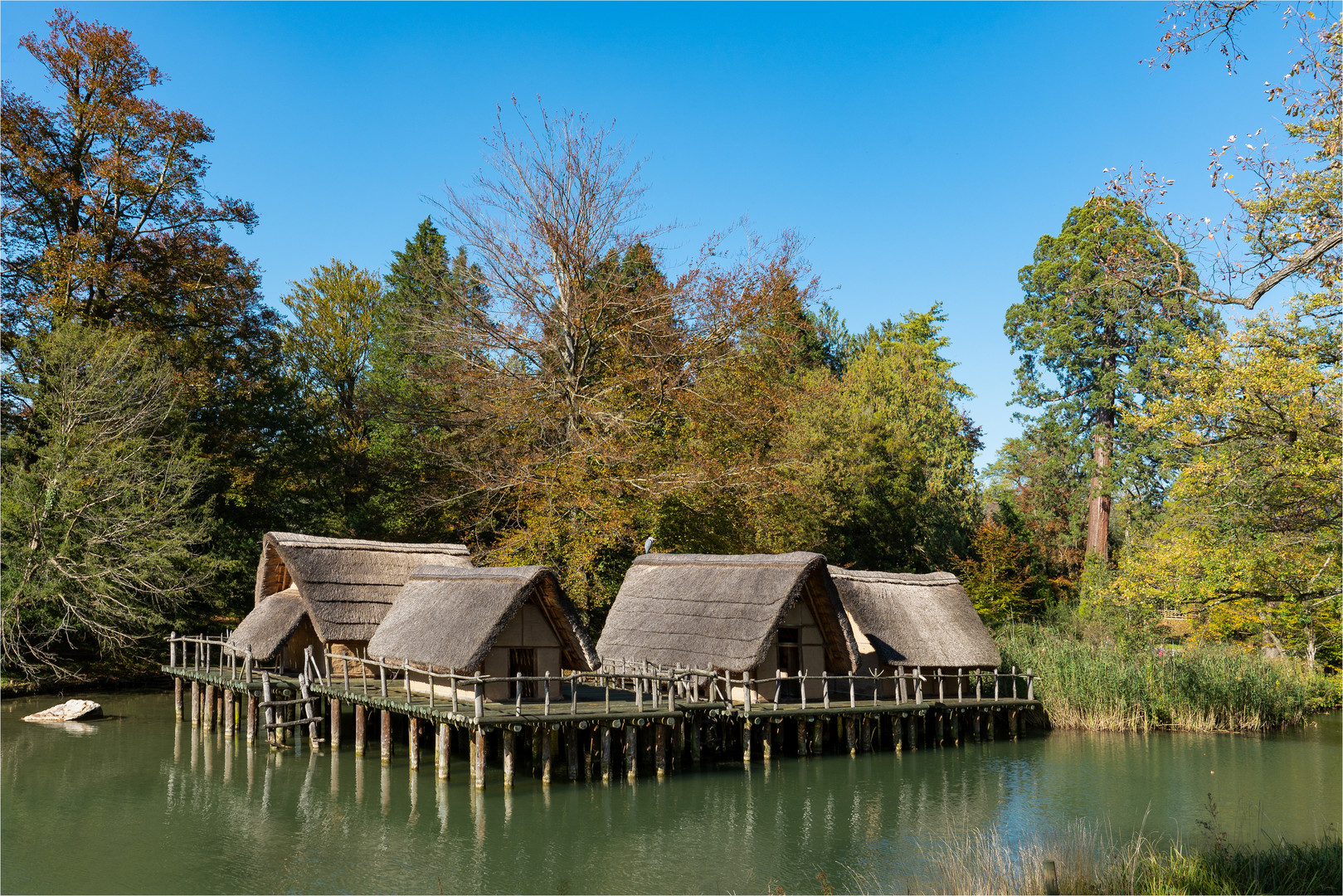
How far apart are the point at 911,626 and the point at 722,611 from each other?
5.19m

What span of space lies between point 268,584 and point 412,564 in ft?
11.7

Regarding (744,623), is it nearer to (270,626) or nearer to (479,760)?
(479,760)

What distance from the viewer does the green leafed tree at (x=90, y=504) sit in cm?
2545

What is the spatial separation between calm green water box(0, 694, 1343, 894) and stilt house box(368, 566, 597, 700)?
6.32ft

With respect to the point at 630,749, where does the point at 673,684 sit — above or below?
above

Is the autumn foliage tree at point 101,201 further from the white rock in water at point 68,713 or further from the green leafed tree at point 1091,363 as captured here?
the green leafed tree at point 1091,363

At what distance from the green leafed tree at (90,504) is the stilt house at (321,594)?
4.29 metres

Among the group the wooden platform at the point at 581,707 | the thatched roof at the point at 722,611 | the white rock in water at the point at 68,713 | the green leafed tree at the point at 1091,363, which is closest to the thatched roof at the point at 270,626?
the wooden platform at the point at 581,707

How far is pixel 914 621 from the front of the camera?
23.8 metres

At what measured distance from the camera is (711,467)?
2917 centimetres

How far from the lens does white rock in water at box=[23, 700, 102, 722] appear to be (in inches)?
923

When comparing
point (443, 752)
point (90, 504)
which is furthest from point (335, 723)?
point (90, 504)

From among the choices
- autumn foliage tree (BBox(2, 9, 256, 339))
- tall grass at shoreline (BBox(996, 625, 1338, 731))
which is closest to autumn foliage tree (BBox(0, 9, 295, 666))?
autumn foliage tree (BBox(2, 9, 256, 339))

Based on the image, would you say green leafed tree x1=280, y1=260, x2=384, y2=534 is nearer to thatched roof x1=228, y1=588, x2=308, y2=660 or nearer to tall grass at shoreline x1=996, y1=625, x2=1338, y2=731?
thatched roof x1=228, y1=588, x2=308, y2=660
